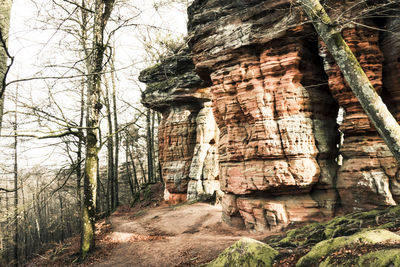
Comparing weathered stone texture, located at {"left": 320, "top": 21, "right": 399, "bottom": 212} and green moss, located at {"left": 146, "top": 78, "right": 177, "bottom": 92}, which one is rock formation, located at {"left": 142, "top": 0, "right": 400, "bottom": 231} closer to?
weathered stone texture, located at {"left": 320, "top": 21, "right": 399, "bottom": 212}

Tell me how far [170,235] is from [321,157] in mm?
7796

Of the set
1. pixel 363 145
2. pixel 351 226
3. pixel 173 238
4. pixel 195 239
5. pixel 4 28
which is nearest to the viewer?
pixel 4 28

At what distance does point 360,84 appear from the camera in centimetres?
506

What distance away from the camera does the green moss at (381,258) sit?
2.55 m

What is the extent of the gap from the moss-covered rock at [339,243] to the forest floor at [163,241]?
356cm

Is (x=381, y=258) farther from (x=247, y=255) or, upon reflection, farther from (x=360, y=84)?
(x=360, y=84)

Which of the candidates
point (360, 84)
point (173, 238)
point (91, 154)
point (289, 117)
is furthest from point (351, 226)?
point (91, 154)

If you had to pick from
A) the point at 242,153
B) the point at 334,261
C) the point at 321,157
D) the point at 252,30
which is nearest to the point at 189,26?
the point at 252,30

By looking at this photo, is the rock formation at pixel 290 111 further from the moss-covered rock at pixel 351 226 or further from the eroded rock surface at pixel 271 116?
the moss-covered rock at pixel 351 226

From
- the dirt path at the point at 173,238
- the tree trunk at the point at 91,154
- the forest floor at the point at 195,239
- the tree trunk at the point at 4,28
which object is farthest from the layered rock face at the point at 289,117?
the tree trunk at the point at 4,28

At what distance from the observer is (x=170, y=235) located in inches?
433

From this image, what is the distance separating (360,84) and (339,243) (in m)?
3.50

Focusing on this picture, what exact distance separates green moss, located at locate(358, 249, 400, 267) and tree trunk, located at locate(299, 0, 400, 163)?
279cm

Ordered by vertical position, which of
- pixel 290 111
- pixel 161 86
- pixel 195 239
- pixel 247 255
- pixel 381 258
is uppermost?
pixel 161 86
